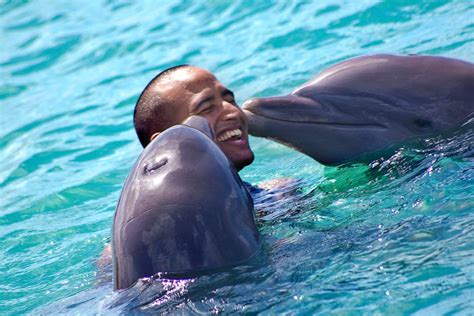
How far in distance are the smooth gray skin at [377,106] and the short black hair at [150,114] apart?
668mm

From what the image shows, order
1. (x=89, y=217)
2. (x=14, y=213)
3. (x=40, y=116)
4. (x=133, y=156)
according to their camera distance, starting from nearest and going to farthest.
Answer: (x=89, y=217) → (x=14, y=213) → (x=133, y=156) → (x=40, y=116)

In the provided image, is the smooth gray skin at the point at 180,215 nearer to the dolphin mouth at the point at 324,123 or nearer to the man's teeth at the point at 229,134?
the dolphin mouth at the point at 324,123

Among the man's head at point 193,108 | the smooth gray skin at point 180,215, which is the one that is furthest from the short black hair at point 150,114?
the smooth gray skin at point 180,215

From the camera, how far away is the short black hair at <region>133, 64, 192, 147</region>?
6.65m

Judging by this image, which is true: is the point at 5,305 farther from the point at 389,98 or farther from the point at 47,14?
the point at 47,14

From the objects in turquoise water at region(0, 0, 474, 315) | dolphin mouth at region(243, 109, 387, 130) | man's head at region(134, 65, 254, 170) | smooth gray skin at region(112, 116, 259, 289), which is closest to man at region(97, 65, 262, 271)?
man's head at region(134, 65, 254, 170)

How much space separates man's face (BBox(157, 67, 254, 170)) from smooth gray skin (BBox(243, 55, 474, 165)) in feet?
0.47

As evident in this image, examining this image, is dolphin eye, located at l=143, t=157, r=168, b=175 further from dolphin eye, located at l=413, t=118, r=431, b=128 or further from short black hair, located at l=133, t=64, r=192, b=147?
dolphin eye, located at l=413, t=118, r=431, b=128

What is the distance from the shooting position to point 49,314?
5348 millimetres

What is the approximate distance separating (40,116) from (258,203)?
6423 mm

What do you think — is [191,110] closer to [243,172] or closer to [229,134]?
[229,134]

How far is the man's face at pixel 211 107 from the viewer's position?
644 cm

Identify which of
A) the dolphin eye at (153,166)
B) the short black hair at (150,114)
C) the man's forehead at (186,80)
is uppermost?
the dolphin eye at (153,166)

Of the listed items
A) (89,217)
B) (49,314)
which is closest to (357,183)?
(49,314)
